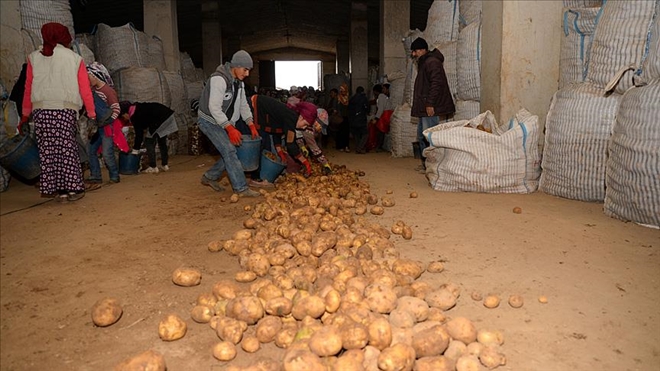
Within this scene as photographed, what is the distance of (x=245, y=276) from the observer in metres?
2.30

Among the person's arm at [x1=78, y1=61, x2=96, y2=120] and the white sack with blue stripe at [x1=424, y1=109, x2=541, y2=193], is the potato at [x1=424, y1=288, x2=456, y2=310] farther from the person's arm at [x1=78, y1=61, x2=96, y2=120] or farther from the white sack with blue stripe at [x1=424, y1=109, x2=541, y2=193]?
the person's arm at [x1=78, y1=61, x2=96, y2=120]

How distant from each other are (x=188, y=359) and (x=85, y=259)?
4.74 ft

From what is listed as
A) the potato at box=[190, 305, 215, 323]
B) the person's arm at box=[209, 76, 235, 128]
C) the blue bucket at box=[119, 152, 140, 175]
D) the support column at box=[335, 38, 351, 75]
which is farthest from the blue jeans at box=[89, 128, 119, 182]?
the support column at box=[335, 38, 351, 75]

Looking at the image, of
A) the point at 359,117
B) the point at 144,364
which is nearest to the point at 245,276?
the point at 144,364

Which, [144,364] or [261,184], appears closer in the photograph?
[144,364]

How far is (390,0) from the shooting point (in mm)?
12094

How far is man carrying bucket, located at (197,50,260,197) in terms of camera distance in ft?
14.2

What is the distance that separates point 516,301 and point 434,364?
0.65 metres

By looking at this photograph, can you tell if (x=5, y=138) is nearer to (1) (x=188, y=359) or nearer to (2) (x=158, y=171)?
(2) (x=158, y=171)

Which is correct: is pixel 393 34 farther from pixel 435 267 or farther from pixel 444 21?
pixel 435 267

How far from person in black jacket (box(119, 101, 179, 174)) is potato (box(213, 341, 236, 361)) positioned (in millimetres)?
4992

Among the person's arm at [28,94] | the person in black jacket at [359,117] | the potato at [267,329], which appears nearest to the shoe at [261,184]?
the person's arm at [28,94]

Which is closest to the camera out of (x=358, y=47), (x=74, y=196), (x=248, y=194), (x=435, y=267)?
(x=435, y=267)

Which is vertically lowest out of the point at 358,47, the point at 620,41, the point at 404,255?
the point at 404,255
